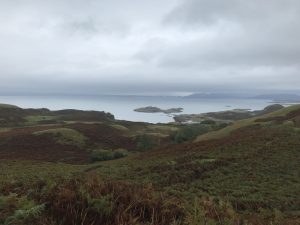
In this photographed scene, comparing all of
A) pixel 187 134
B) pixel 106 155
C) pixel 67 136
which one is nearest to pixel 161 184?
pixel 106 155

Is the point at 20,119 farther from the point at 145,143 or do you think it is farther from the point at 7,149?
the point at 145,143

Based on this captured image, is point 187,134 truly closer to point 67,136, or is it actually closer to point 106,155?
point 106,155

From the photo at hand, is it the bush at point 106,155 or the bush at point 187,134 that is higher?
the bush at point 187,134

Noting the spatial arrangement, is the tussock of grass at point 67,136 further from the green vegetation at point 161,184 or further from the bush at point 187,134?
the bush at point 187,134

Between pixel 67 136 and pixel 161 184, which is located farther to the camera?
pixel 67 136

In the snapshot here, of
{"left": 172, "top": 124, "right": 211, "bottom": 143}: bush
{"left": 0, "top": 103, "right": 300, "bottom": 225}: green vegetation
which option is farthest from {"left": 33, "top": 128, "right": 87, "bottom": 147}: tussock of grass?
{"left": 172, "top": 124, "right": 211, "bottom": 143}: bush

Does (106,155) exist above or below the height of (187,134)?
below

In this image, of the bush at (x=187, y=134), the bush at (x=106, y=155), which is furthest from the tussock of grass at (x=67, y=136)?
the bush at (x=187, y=134)

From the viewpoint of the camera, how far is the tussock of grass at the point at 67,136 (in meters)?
66.8

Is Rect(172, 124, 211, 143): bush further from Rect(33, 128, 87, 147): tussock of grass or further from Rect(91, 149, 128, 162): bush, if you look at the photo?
Rect(33, 128, 87, 147): tussock of grass

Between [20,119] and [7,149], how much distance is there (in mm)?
61645

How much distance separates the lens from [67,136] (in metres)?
69.6

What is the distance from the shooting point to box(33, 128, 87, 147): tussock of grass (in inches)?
2629

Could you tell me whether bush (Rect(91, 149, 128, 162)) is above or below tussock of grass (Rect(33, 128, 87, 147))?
below
